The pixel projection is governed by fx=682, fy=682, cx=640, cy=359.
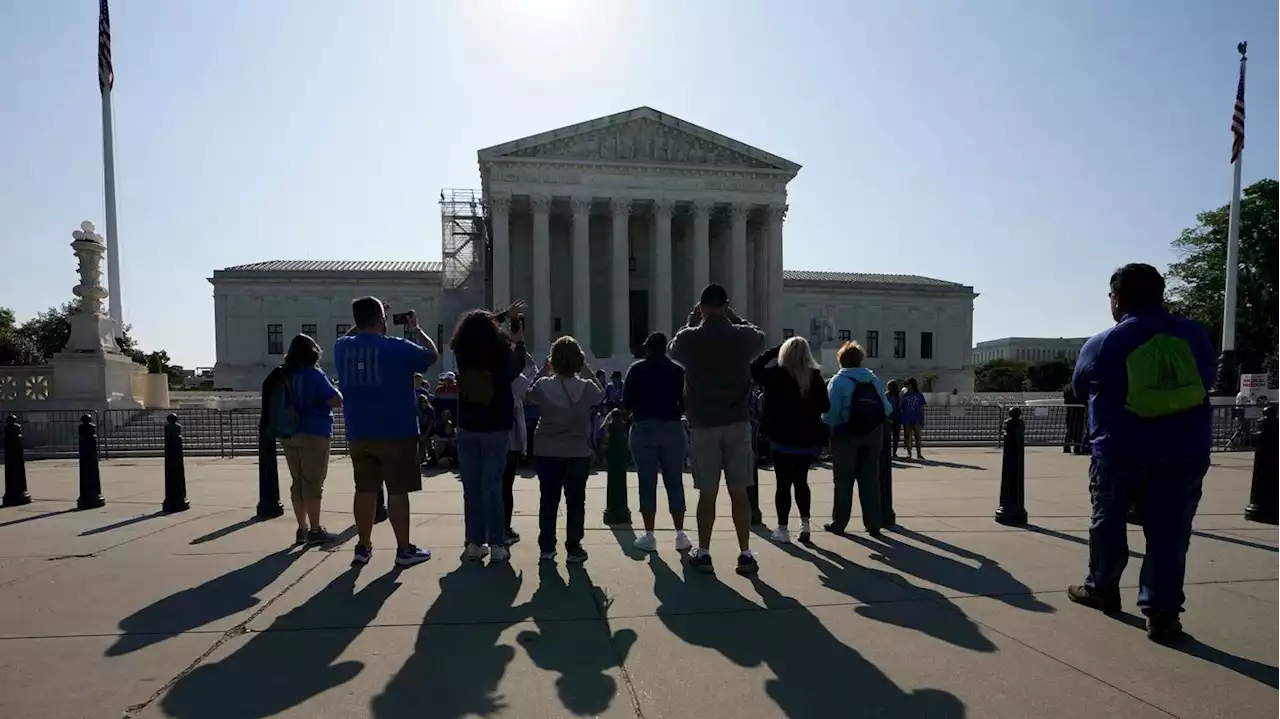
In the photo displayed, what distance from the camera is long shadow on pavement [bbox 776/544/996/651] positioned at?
3.67 m

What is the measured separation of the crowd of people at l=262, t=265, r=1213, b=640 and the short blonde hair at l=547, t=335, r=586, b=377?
0.01 m

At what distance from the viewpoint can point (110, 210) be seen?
112 feet

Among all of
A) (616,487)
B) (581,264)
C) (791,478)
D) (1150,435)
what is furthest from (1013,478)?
(581,264)

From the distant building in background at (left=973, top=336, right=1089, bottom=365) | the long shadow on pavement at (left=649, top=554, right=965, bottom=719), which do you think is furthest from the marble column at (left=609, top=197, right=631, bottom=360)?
the distant building in background at (left=973, top=336, right=1089, bottom=365)

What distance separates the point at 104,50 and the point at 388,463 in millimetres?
39578

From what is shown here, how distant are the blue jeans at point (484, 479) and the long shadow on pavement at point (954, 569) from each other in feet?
10.0

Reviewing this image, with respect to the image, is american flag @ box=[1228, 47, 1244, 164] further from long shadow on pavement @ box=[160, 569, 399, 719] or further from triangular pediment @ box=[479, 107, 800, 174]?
long shadow on pavement @ box=[160, 569, 399, 719]

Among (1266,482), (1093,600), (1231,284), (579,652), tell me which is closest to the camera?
(579,652)

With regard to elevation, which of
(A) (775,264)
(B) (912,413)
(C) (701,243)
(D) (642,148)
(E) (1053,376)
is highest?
(D) (642,148)

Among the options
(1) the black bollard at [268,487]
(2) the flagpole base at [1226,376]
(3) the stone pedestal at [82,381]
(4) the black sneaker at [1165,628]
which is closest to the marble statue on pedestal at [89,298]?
(3) the stone pedestal at [82,381]

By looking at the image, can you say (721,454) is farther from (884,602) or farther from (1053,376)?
(1053,376)

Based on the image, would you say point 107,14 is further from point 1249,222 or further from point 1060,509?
point 1249,222

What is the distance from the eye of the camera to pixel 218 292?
177ft

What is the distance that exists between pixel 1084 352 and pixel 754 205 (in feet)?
139
